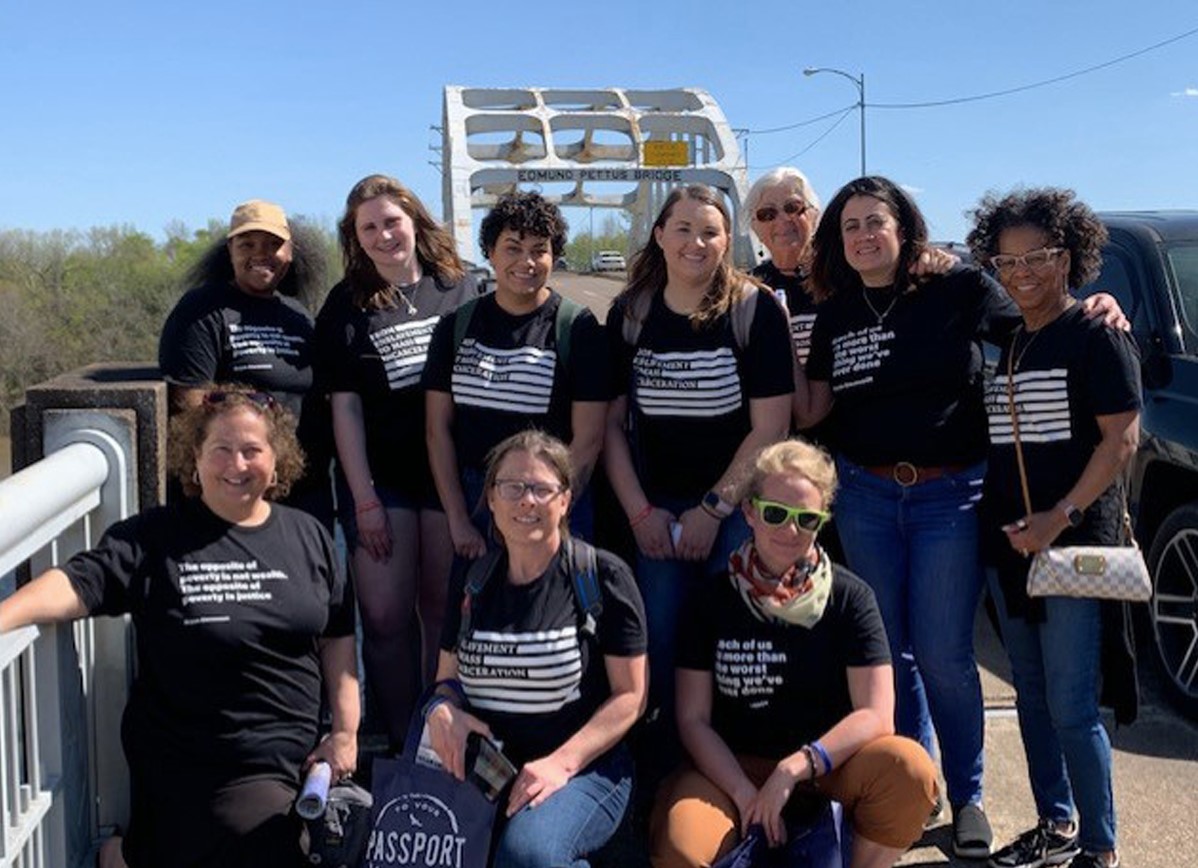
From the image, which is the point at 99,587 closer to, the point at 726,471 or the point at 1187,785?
the point at 726,471

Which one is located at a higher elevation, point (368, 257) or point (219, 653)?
point (368, 257)

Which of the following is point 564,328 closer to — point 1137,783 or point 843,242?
point 843,242

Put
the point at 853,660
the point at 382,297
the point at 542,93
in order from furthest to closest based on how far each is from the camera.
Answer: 1. the point at 542,93
2. the point at 382,297
3. the point at 853,660

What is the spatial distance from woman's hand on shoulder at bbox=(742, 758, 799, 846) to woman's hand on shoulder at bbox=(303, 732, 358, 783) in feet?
3.39

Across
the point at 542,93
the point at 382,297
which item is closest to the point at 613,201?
the point at 542,93

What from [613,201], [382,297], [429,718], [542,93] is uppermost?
[542,93]

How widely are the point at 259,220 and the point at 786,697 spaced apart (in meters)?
2.27

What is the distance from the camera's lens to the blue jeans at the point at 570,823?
294 cm

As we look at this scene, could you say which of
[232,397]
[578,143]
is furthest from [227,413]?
[578,143]

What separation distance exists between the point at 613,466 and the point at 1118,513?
4.79ft

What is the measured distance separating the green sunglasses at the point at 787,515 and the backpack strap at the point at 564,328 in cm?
85

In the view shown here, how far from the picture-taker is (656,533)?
146 inches

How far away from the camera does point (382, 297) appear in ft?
13.1

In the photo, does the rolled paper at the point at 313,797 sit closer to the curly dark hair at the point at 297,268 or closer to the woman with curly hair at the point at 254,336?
the woman with curly hair at the point at 254,336
